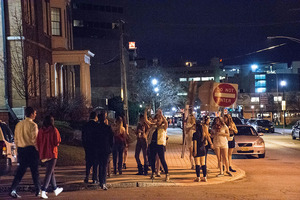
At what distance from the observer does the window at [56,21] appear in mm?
29734

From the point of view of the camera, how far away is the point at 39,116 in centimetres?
2391

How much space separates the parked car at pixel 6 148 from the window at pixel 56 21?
18.3 meters

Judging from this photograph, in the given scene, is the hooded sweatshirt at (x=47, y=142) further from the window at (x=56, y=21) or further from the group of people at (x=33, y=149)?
the window at (x=56, y=21)

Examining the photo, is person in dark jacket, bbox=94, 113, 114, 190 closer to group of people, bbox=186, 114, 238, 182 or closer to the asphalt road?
the asphalt road

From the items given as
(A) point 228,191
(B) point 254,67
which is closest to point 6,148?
(A) point 228,191

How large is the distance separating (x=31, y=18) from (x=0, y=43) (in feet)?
10.4

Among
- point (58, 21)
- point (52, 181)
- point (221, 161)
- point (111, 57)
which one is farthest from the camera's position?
point (111, 57)

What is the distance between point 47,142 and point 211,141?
206 inches

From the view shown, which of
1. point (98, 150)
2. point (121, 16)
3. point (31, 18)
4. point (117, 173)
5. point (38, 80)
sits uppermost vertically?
point (121, 16)

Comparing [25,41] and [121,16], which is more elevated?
[121,16]

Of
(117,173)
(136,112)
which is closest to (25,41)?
(117,173)

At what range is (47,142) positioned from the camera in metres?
9.59

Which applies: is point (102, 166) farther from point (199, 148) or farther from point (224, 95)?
point (224, 95)

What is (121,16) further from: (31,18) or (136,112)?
(31,18)
